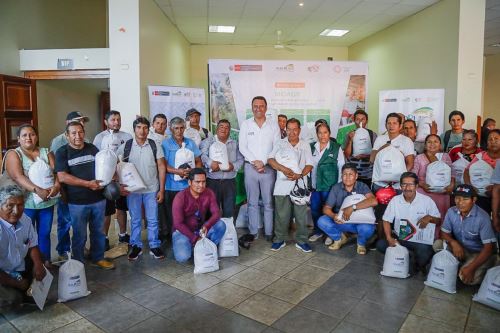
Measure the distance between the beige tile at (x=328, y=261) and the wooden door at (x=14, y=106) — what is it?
4.67 metres

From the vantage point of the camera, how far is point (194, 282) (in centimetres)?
324

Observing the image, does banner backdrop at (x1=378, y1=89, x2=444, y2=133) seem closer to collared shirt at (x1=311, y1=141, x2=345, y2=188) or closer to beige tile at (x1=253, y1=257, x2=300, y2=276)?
collared shirt at (x1=311, y1=141, x2=345, y2=188)

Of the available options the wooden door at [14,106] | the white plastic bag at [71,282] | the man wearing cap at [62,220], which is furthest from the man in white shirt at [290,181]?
the wooden door at [14,106]

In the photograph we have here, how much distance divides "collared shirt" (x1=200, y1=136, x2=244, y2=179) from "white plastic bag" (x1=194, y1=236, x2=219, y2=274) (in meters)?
0.96

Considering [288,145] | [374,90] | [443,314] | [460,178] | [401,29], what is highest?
[401,29]

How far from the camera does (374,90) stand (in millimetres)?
9383

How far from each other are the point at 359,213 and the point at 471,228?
42.4 inches

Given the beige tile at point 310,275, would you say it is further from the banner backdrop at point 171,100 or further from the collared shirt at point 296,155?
the banner backdrop at point 171,100

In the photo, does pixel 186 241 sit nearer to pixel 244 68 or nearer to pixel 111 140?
pixel 111 140

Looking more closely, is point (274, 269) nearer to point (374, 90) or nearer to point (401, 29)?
point (401, 29)

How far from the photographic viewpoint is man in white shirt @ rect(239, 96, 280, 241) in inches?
167

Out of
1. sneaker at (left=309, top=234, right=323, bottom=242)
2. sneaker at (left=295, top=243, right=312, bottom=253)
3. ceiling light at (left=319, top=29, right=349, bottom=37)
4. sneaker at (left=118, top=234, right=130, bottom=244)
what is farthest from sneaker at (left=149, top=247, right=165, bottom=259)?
ceiling light at (left=319, top=29, right=349, bottom=37)

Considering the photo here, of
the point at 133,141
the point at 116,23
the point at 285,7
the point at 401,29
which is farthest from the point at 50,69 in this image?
the point at 401,29

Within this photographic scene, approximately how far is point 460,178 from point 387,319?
207 centimetres
